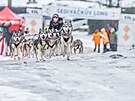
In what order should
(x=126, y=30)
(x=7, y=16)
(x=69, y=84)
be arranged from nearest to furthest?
(x=69, y=84) < (x=7, y=16) < (x=126, y=30)

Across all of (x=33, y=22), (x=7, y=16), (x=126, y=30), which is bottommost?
(x=126, y=30)

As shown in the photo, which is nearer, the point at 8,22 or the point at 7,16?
the point at 8,22

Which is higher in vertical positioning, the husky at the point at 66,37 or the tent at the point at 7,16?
the tent at the point at 7,16


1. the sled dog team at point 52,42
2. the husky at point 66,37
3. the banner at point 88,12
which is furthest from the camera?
the banner at point 88,12

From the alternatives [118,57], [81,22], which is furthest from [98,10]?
[81,22]

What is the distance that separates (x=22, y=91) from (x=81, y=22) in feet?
137

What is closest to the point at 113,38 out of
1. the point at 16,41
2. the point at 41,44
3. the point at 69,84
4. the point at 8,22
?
the point at 8,22

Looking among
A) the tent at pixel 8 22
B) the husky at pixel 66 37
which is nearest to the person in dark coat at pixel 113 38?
the tent at pixel 8 22

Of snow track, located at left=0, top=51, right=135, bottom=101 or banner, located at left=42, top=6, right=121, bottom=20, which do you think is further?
banner, located at left=42, top=6, right=121, bottom=20

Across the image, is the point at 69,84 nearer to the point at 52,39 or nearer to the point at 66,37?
the point at 66,37

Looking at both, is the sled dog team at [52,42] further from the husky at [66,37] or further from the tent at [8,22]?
the tent at [8,22]

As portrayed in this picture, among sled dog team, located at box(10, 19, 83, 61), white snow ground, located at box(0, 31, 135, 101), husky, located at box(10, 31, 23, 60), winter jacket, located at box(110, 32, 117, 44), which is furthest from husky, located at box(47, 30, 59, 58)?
winter jacket, located at box(110, 32, 117, 44)

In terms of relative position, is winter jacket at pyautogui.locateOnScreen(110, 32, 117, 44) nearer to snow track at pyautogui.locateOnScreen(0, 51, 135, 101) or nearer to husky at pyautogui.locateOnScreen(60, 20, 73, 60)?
husky at pyautogui.locateOnScreen(60, 20, 73, 60)

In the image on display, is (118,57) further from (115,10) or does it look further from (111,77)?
(115,10)
